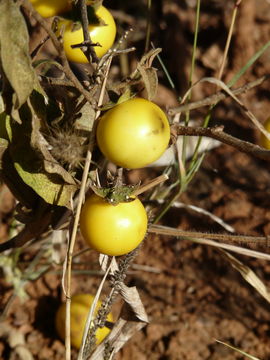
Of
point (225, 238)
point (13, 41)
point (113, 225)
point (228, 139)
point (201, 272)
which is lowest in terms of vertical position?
point (201, 272)

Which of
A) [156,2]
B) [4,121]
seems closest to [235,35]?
[156,2]

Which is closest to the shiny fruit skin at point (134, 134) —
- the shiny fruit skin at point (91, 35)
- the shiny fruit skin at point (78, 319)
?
the shiny fruit skin at point (91, 35)

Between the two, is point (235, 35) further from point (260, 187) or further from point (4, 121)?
point (4, 121)

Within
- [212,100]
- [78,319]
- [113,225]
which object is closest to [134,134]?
[113,225]

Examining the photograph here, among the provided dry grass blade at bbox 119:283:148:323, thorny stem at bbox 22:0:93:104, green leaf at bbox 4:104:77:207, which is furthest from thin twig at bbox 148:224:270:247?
thorny stem at bbox 22:0:93:104

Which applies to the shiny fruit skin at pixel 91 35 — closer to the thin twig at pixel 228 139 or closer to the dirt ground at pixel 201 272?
the thin twig at pixel 228 139

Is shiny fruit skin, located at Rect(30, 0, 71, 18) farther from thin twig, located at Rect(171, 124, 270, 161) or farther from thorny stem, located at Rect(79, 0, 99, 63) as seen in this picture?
thin twig, located at Rect(171, 124, 270, 161)

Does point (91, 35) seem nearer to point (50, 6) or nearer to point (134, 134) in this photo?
point (50, 6)
